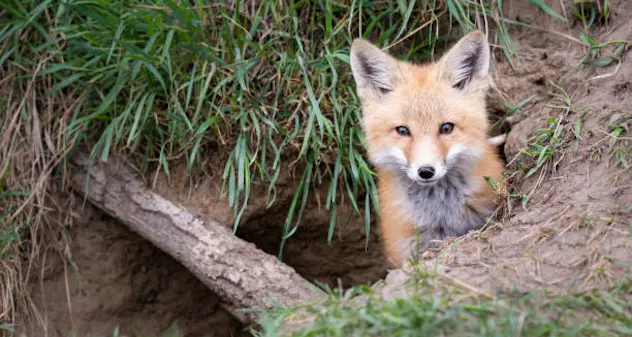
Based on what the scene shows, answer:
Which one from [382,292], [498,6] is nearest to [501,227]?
[382,292]

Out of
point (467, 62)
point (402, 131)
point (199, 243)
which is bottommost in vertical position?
point (199, 243)

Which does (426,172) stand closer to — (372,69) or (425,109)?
(425,109)

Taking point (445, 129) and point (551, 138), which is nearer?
Answer: point (445, 129)

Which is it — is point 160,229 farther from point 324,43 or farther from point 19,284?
point 324,43

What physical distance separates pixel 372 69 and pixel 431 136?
1.82 ft

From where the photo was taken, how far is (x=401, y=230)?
3307 millimetres

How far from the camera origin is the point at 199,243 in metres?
3.52

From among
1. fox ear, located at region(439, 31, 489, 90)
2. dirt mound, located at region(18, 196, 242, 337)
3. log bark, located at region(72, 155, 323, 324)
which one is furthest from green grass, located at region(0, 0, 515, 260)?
dirt mound, located at region(18, 196, 242, 337)

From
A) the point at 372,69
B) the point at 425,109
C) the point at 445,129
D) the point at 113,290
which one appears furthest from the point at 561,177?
the point at 113,290

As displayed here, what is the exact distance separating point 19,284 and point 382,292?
103 inches

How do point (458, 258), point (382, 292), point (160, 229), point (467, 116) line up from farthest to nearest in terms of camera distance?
point (160, 229) < point (467, 116) < point (458, 258) < point (382, 292)

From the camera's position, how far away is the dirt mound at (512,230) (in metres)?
2.47

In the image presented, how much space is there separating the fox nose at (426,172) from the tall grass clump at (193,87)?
2.07ft

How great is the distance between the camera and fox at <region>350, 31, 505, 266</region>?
3.11 m
